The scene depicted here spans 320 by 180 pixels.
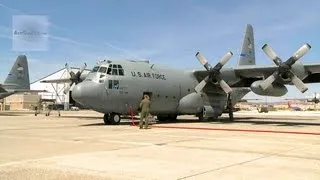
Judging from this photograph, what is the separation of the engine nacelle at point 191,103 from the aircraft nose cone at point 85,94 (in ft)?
26.3

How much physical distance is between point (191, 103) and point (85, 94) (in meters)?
9.44

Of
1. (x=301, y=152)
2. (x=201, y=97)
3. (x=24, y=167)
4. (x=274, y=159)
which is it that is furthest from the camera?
(x=201, y=97)

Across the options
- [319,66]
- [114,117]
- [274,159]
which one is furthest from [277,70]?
[274,159]

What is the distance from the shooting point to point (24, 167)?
28.7 ft

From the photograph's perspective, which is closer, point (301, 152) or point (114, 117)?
point (301, 152)

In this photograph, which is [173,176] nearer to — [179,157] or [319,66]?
[179,157]

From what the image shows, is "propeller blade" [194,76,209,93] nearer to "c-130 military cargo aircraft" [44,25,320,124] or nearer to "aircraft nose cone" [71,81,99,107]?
"c-130 military cargo aircraft" [44,25,320,124]

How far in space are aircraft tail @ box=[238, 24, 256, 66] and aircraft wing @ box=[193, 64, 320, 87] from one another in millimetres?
3681

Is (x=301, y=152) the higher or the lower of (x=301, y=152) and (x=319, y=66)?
the lower

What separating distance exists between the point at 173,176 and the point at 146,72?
20.0 m

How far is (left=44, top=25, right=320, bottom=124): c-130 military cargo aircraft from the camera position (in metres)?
24.8

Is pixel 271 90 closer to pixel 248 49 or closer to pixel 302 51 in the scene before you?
pixel 302 51

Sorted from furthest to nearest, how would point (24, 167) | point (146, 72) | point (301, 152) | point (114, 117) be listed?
point (146, 72)
point (114, 117)
point (301, 152)
point (24, 167)

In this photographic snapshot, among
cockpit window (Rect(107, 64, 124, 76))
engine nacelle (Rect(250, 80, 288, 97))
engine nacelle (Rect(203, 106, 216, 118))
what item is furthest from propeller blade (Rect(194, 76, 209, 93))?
cockpit window (Rect(107, 64, 124, 76))
